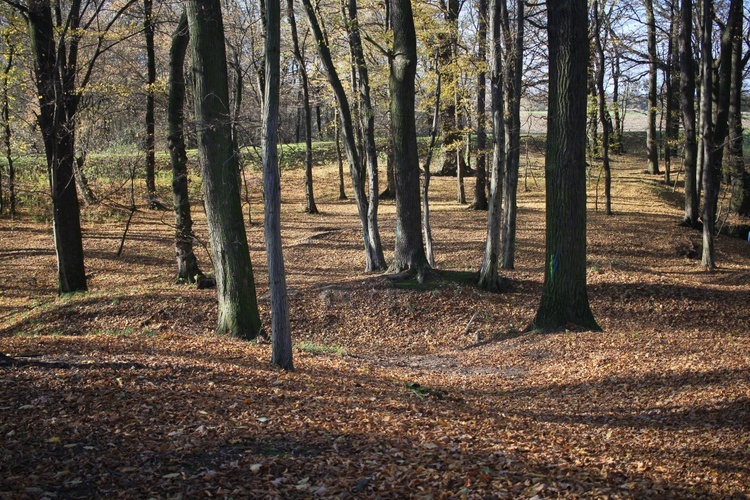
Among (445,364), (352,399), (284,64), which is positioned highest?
(284,64)

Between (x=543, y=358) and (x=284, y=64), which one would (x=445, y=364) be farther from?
(x=284, y=64)

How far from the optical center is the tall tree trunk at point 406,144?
12266 millimetres

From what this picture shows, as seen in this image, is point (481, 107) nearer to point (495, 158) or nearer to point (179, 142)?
point (495, 158)

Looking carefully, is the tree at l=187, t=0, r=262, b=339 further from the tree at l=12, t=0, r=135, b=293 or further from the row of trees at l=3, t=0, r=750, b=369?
the tree at l=12, t=0, r=135, b=293

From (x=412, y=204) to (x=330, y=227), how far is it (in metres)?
10.3

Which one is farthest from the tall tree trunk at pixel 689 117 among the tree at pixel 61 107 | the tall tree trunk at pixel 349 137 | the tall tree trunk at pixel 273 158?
the tall tree trunk at pixel 273 158

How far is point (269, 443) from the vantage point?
486cm

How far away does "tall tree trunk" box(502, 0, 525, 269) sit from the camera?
12930 millimetres

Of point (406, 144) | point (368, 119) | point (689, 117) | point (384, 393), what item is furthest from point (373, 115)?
point (689, 117)

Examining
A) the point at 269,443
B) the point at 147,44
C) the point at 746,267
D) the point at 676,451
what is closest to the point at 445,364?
the point at 676,451

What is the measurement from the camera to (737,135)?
2186 cm

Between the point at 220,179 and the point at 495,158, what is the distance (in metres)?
5.73

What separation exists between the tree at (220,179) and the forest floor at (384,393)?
0.71 metres

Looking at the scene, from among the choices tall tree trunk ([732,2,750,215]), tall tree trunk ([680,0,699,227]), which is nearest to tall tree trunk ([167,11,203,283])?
tall tree trunk ([680,0,699,227])
